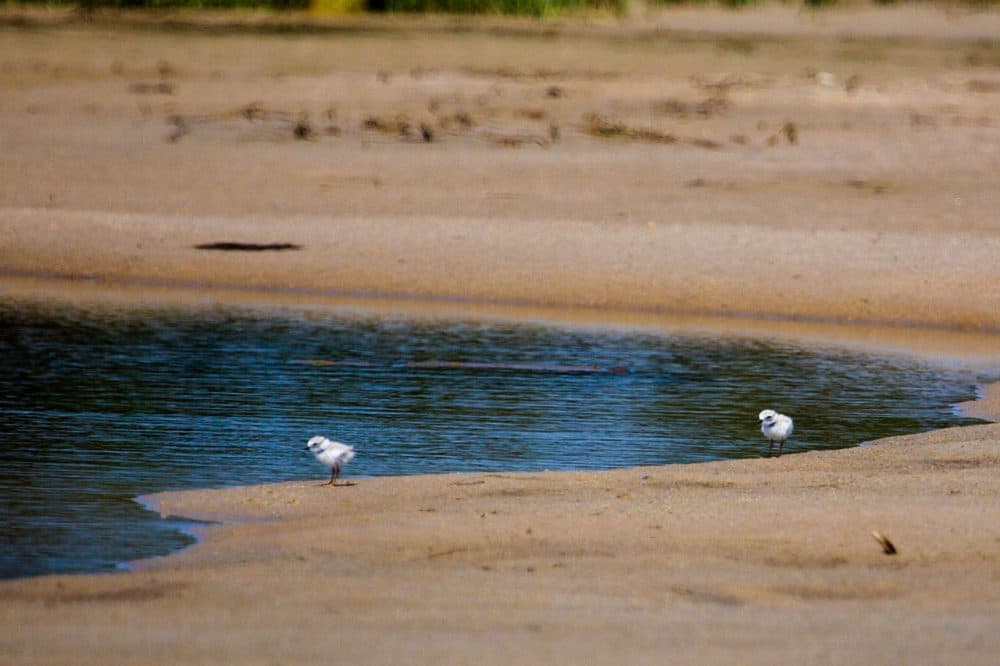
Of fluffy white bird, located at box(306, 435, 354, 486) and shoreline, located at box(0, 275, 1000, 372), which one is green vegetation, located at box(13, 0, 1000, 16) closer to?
shoreline, located at box(0, 275, 1000, 372)

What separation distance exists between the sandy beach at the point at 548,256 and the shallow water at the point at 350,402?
1.36ft

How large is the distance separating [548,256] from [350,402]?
13.9 ft

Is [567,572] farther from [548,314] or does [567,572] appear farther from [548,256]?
[548,256]

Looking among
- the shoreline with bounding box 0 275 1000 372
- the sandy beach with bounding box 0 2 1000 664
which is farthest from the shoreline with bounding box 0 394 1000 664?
the shoreline with bounding box 0 275 1000 372

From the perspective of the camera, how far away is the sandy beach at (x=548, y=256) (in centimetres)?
508

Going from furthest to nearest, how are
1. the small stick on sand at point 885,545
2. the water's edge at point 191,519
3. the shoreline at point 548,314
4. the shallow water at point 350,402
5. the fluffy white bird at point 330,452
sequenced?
the shoreline at point 548,314 < the shallow water at point 350,402 < the fluffy white bird at point 330,452 < the water's edge at point 191,519 < the small stick on sand at point 885,545

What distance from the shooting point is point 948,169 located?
16031 mm

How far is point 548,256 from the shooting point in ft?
43.5

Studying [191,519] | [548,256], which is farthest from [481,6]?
[191,519]

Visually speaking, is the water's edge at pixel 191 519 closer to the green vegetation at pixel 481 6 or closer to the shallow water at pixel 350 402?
the shallow water at pixel 350 402

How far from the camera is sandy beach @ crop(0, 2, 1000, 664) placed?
16.7 feet

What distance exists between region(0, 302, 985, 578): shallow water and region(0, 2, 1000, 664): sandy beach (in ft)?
1.36

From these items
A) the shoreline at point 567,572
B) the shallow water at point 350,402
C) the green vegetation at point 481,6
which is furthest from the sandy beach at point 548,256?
the green vegetation at point 481,6

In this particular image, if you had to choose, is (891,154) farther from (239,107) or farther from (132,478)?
(132,478)
